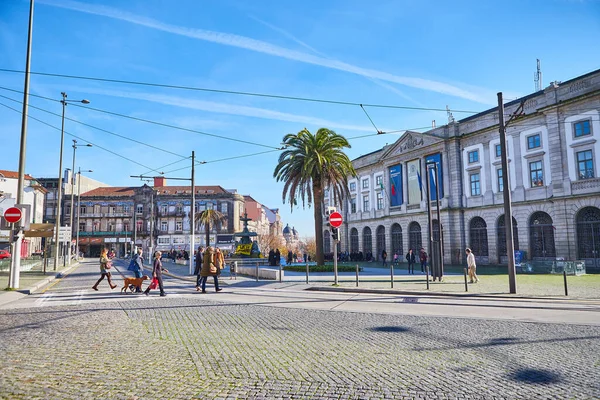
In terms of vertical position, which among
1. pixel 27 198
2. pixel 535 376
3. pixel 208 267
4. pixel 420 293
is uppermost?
pixel 27 198

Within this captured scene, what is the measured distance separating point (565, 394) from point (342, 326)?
475cm

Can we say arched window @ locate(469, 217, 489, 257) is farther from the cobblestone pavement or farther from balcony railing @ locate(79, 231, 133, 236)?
balcony railing @ locate(79, 231, 133, 236)

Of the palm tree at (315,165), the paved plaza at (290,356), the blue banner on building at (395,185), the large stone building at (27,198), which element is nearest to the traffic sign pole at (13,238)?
the paved plaza at (290,356)

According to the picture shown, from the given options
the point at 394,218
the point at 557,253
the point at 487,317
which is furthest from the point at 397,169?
the point at 487,317

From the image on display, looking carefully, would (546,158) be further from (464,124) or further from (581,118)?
(464,124)

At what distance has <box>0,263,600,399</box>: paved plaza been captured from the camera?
4824 mm

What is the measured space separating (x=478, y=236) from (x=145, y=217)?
2833 inches

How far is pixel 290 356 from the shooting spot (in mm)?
6344

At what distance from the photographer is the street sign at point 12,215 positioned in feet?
52.1

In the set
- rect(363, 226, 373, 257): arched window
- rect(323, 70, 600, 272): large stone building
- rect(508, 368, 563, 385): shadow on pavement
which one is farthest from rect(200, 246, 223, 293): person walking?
rect(363, 226, 373, 257): arched window

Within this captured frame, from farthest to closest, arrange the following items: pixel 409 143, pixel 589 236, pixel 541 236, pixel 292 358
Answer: pixel 409 143 → pixel 541 236 → pixel 589 236 → pixel 292 358

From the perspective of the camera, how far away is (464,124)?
141 feet

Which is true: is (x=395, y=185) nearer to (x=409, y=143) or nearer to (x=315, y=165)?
(x=409, y=143)

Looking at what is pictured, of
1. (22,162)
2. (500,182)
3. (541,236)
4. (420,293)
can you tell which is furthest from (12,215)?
(500,182)
